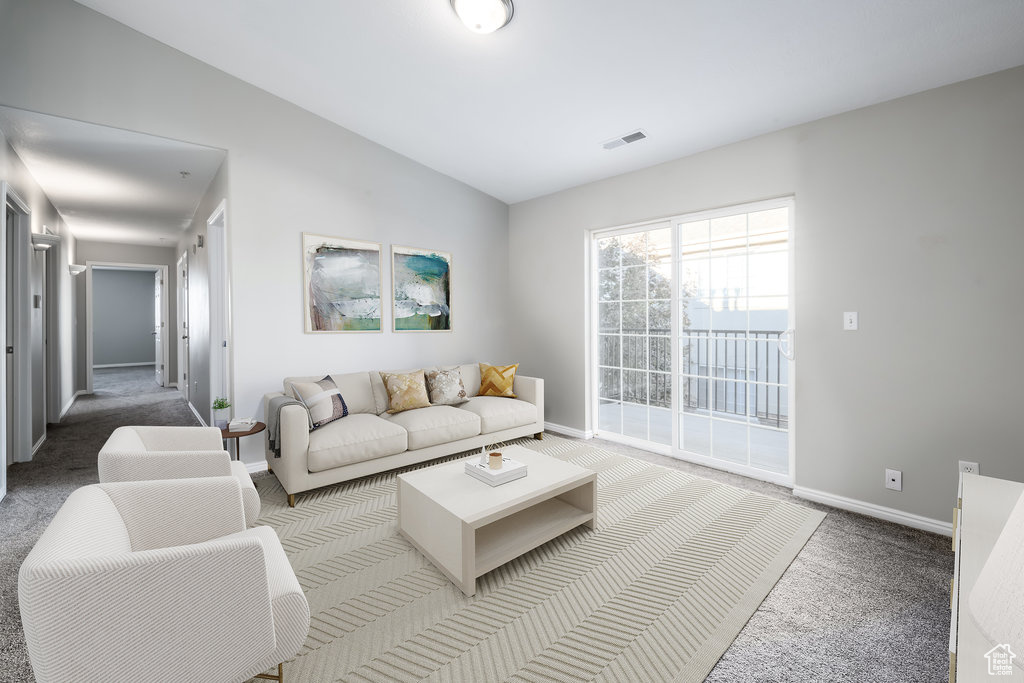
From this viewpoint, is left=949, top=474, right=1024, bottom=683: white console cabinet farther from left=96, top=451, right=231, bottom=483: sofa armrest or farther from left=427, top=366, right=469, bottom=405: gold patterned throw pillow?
left=427, top=366, right=469, bottom=405: gold patterned throw pillow

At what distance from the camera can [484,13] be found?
2.41m

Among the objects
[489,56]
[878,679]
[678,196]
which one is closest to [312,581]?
[878,679]

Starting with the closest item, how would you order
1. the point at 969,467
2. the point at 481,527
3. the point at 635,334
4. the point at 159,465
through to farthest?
the point at 159,465, the point at 481,527, the point at 969,467, the point at 635,334

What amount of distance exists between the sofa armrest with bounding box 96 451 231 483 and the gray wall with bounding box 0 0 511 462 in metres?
1.61

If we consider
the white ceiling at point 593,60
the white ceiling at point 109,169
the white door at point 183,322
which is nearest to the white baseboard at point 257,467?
the white ceiling at point 109,169

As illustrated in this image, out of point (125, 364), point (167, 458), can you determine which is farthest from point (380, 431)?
point (125, 364)

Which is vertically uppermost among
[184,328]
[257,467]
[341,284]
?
[341,284]

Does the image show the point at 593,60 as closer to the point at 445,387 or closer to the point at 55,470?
the point at 445,387

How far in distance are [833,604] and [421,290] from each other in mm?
3905

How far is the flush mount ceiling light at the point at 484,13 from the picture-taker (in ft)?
7.73

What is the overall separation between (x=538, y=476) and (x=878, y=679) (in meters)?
1.53

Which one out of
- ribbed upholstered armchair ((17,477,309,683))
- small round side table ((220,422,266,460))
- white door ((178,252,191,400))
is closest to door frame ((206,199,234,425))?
small round side table ((220,422,266,460))

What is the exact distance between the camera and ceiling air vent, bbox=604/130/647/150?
344 cm

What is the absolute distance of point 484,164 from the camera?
4387mm
